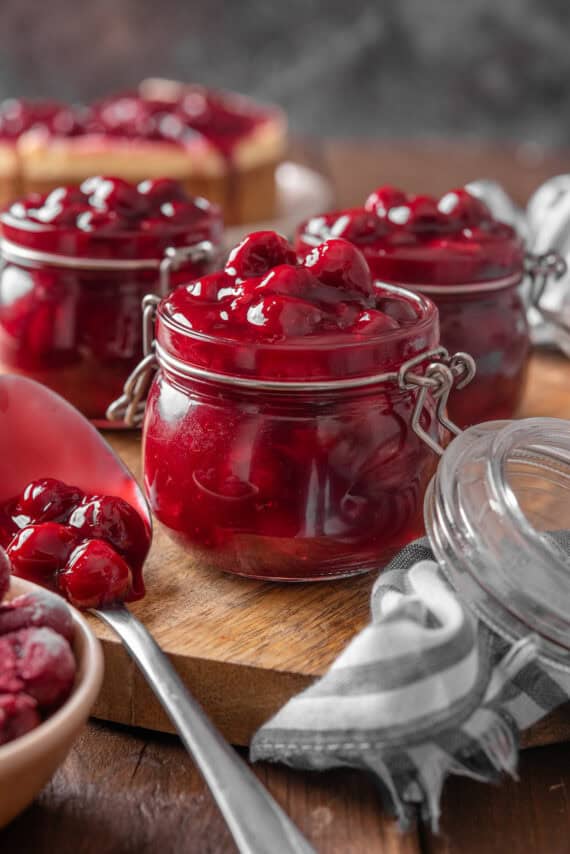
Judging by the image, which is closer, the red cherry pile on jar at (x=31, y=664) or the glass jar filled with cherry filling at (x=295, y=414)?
the red cherry pile on jar at (x=31, y=664)

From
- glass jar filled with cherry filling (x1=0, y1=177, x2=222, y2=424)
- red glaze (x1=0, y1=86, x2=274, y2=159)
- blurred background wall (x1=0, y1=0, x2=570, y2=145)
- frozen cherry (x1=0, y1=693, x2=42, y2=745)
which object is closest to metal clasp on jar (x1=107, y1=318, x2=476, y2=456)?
glass jar filled with cherry filling (x1=0, y1=177, x2=222, y2=424)

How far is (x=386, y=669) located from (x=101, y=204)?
0.76 meters

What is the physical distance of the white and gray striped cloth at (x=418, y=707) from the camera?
2.76ft

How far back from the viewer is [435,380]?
1.03m

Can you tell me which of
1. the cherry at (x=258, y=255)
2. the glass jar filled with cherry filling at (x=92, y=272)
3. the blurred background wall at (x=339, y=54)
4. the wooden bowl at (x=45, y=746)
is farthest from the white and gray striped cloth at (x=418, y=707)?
the blurred background wall at (x=339, y=54)

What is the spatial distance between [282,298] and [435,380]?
154 millimetres

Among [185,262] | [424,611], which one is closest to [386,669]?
[424,611]

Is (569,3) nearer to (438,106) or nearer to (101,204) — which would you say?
(438,106)

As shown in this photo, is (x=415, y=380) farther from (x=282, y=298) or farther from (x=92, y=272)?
(x=92, y=272)

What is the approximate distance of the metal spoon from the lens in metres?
0.77

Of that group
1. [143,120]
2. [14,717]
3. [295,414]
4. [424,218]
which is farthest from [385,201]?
[143,120]

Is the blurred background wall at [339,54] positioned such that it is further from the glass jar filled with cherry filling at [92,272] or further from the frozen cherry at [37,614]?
the frozen cherry at [37,614]

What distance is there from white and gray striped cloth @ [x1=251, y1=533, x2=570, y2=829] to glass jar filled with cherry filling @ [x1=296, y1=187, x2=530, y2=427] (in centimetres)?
50

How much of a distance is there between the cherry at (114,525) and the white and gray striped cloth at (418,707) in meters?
0.27
